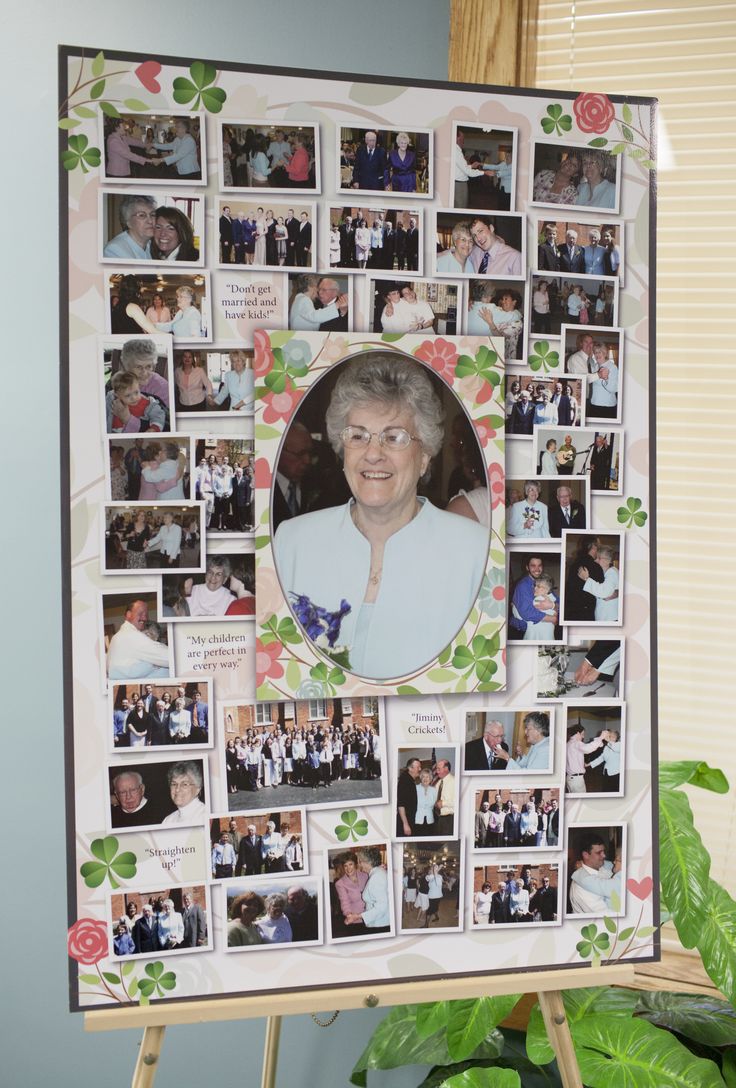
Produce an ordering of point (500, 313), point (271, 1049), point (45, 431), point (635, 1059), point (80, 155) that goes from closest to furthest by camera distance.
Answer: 1. point (80, 155)
2. point (500, 313)
3. point (635, 1059)
4. point (271, 1049)
5. point (45, 431)

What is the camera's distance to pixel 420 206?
3.10ft

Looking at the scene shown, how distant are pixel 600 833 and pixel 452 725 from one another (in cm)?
23

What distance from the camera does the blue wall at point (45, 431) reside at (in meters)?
1.35

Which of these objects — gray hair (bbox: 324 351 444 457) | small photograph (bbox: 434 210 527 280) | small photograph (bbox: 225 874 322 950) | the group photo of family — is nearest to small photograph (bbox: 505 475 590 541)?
gray hair (bbox: 324 351 444 457)

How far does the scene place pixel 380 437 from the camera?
0.95 metres

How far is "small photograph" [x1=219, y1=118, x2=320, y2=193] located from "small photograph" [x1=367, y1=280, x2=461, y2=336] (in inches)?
5.2

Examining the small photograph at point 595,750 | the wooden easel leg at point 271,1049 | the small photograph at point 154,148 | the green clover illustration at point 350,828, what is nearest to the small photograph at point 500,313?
the small photograph at point 154,148

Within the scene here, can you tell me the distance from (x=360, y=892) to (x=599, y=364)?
26.2 inches

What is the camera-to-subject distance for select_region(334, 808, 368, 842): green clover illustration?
0.94 meters

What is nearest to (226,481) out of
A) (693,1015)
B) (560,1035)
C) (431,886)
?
(431,886)

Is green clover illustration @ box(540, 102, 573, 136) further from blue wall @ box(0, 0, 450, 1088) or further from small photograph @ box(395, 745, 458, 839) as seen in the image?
small photograph @ box(395, 745, 458, 839)

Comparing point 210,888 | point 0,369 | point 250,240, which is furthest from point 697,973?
point 0,369

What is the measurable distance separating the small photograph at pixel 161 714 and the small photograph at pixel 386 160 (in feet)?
1.87

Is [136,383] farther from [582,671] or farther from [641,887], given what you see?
[641,887]
